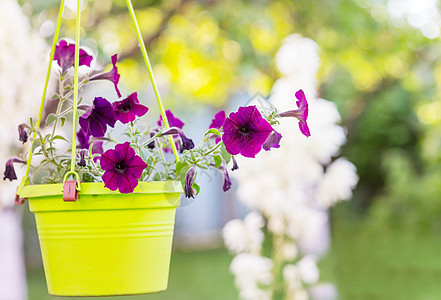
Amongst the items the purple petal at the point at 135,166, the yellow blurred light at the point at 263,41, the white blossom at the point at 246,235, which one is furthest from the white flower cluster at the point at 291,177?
the purple petal at the point at 135,166

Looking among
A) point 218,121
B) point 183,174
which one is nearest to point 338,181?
point 218,121

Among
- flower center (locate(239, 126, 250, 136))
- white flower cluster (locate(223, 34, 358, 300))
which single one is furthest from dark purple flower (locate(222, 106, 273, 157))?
white flower cluster (locate(223, 34, 358, 300))

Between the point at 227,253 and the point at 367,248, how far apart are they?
1996mm

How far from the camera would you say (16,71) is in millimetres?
2600

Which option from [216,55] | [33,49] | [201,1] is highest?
[201,1]

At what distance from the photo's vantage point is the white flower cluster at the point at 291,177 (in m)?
2.77

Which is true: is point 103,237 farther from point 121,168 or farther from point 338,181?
point 338,181

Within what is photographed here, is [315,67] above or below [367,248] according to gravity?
below

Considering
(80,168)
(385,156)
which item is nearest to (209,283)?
(80,168)

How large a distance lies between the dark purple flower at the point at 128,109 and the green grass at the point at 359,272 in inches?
167

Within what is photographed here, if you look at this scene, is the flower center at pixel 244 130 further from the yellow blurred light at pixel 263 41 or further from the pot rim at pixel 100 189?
the yellow blurred light at pixel 263 41

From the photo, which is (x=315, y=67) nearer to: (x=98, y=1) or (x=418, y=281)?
(x=98, y=1)

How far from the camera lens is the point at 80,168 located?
996 millimetres

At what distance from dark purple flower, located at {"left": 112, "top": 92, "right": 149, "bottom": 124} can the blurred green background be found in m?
2.16
